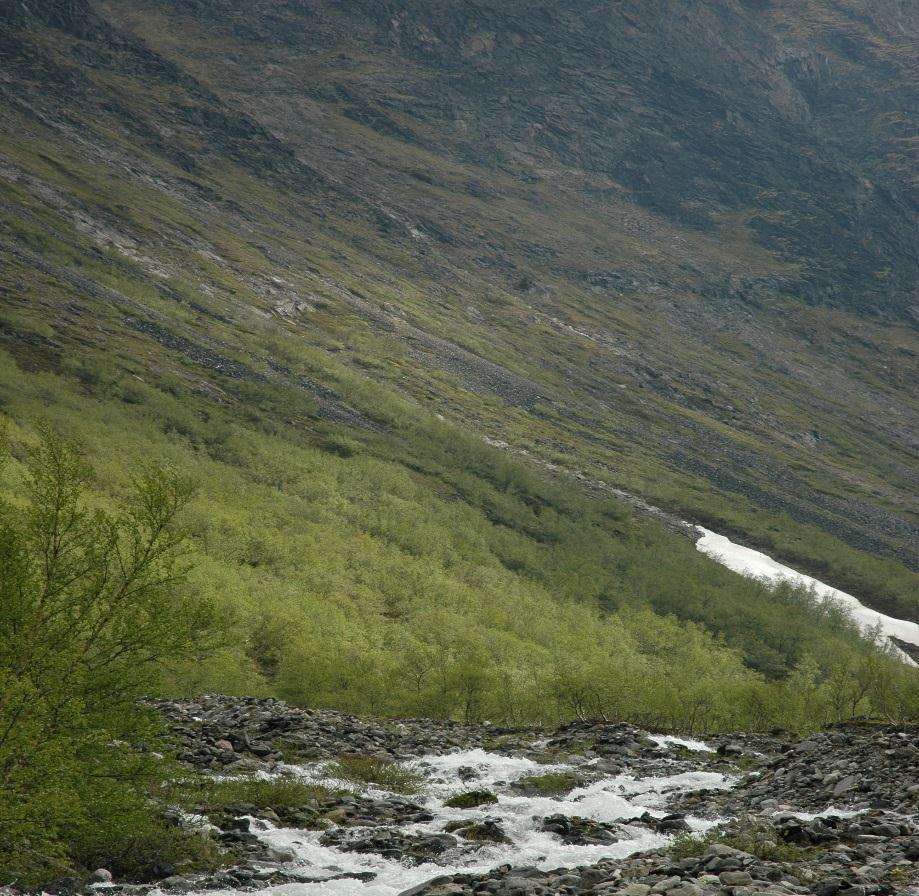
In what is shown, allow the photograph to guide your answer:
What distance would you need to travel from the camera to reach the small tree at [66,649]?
Result: 11.2 m

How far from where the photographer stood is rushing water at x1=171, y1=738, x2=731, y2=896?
1572cm

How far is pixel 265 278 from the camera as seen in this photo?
19612 centimetres

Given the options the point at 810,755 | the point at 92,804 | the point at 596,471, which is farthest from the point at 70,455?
the point at 596,471

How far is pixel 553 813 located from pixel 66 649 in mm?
13952

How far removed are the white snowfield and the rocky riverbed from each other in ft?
345

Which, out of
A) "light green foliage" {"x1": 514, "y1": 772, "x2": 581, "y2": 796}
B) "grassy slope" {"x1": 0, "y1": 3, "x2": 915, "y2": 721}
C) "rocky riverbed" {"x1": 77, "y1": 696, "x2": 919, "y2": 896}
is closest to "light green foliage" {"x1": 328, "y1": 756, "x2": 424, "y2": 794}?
"rocky riverbed" {"x1": 77, "y1": 696, "x2": 919, "y2": 896}

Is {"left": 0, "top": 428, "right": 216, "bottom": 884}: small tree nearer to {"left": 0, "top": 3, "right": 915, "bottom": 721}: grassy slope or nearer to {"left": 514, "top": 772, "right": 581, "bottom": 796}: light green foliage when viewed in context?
{"left": 514, "top": 772, "right": 581, "bottom": 796}: light green foliage

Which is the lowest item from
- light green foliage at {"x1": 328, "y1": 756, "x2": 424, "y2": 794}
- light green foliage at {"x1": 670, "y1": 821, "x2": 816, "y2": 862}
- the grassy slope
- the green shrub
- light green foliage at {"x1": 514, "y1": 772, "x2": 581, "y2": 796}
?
the grassy slope

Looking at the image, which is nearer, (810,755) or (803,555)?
(810,755)

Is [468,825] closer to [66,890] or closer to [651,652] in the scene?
[66,890]

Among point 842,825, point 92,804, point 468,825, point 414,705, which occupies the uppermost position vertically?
point 842,825

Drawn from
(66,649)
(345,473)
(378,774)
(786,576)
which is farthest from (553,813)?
(786,576)

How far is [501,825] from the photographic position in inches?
784

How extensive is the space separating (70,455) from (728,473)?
186 meters
